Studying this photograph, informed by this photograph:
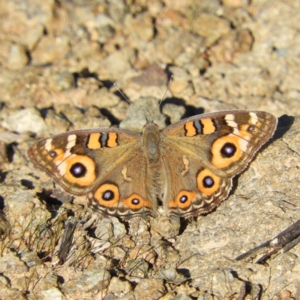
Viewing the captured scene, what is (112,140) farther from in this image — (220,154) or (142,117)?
(142,117)

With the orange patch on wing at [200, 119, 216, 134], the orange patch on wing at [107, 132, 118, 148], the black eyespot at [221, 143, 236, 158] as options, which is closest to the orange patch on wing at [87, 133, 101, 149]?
the orange patch on wing at [107, 132, 118, 148]

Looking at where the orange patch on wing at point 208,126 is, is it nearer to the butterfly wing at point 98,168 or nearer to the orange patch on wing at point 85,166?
the butterfly wing at point 98,168

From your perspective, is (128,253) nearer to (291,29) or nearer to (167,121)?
(167,121)

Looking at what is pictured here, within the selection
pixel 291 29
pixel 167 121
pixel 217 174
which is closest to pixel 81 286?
pixel 217 174

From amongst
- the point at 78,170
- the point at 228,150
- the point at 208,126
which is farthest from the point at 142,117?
the point at 228,150

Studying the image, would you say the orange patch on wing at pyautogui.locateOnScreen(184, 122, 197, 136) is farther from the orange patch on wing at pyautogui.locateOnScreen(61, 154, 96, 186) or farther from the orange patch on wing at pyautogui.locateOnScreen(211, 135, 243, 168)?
the orange patch on wing at pyautogui.locateOnScreen(61, 154, 96, 186)

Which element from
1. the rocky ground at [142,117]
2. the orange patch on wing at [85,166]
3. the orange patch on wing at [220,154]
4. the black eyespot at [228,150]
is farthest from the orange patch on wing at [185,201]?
the orange patch on wing at [85,166]
